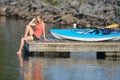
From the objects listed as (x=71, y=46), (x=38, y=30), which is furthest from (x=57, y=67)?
(x=38, y=30)

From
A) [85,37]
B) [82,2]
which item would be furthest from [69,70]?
[82,2]

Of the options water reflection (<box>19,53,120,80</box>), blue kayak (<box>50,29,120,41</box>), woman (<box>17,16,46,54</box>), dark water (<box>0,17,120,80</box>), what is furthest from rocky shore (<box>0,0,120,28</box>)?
water reflection (<box>19,53,120,80</box>)

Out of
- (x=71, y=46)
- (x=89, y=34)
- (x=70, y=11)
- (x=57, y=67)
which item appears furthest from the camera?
(x=70, y=11)

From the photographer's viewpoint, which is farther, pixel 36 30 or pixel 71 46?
pixel 36 30

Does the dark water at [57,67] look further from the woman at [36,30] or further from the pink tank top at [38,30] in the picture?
the pink tank top at [38,30]

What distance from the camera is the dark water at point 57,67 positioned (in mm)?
21672

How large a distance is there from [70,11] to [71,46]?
98.9 ft

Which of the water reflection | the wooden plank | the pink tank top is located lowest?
the water reflection

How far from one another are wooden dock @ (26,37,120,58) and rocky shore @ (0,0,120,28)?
22.3m

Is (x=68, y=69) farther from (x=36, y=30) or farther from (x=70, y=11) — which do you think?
(x=70, y=11)

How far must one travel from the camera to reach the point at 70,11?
191 feet

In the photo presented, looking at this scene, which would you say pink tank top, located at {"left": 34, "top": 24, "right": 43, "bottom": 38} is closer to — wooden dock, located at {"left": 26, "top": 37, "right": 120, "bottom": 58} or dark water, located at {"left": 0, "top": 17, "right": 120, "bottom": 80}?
wooden dock, located at {"left": 26, "top": 37, "right": 120, "bottom": 58}

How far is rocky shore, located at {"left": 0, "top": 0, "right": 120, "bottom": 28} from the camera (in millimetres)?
54250

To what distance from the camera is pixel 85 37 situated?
2886 cm
